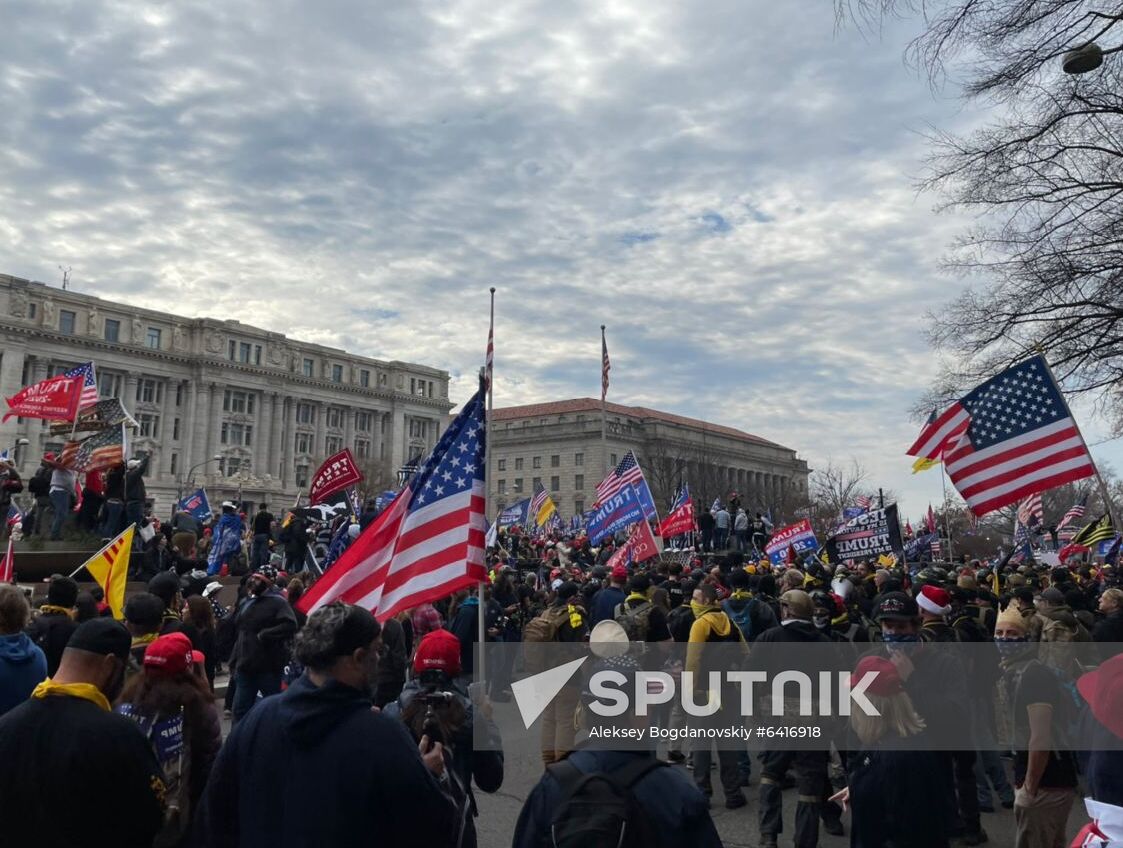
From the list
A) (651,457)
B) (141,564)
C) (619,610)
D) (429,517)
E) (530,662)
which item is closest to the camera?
(429,517)

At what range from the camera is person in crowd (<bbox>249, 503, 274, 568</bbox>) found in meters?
18.1

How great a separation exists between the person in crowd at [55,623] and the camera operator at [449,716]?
3380 millimetres

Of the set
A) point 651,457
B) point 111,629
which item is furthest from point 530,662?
point 651,457

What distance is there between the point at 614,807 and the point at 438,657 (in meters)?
1.62

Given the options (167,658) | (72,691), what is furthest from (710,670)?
(72,691)

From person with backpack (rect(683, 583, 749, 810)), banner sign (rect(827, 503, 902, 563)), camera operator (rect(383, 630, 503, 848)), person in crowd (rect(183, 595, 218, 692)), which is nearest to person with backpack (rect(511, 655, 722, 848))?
camera operator (rect(383, 630, 503, 848))

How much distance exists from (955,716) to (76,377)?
17820 millimetres

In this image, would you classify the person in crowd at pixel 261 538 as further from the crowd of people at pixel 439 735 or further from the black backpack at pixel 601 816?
the black backpack at pixel 601 816

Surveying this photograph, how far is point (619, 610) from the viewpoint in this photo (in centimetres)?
998

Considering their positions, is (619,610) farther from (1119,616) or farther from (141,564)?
(141,564)

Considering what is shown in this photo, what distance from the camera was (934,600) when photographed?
23.2 feet

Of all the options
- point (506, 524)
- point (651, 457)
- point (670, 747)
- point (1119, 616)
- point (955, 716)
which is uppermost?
point (651, 457)

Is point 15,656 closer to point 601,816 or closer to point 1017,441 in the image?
point 601,816

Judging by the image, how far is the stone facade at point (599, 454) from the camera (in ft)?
313
